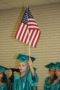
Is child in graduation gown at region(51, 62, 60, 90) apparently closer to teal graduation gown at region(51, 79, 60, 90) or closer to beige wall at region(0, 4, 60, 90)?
teal graduation gown at region(51, 79, 60, 90)

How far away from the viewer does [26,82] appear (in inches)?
177

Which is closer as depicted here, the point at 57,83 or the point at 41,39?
the point at 57,83

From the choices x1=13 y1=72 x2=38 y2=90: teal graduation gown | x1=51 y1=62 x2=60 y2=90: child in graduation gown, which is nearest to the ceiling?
x1=51 y1=62 x2=60 y2=90: child in graduation gown

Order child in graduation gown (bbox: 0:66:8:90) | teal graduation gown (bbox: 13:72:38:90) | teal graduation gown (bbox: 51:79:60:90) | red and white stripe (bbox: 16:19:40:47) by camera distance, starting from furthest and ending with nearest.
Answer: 1. child in graduation gown (bbox: 0:66:8:90)
2. red and white stripe (bbox: 16:19:40:47)
3. teal graduation gown (bbox: 51:79:60:90)
4. teal graduation gown (bbox: 13:72:38:90)

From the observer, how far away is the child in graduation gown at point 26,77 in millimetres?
4434

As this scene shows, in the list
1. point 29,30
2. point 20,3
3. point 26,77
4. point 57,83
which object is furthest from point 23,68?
point 20,3

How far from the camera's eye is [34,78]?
14.5 feet

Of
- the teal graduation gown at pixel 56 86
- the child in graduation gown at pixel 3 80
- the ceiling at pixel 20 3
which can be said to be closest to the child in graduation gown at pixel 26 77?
the teal graduation gown at pixel 56 86

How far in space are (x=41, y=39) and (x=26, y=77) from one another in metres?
1.22

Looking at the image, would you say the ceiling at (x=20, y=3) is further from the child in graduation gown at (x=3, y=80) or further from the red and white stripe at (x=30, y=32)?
the child in graduation gown at (x=3, y=80)

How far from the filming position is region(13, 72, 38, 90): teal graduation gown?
14.5 ft

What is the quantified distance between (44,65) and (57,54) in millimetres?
349

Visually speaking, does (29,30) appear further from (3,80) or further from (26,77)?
(3,80)

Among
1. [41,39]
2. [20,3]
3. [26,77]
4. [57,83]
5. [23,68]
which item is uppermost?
[20,3]
